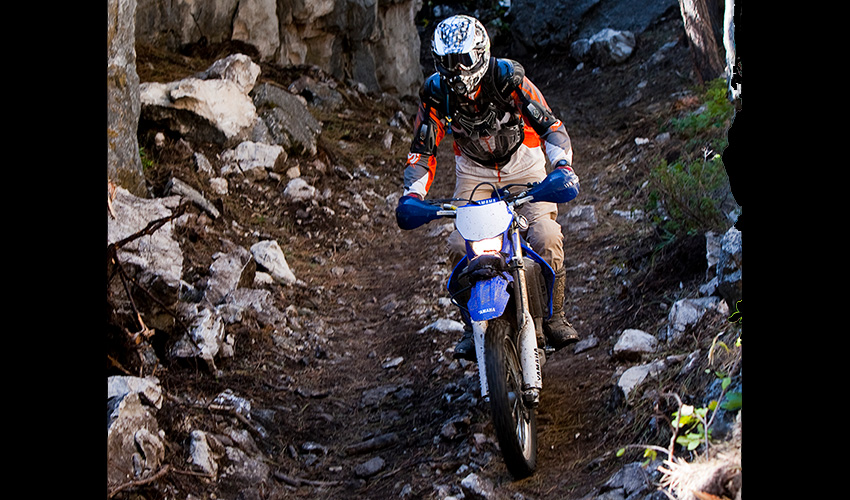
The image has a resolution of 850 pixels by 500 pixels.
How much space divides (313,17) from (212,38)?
201 centimetres

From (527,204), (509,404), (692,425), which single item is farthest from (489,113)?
(692,425)

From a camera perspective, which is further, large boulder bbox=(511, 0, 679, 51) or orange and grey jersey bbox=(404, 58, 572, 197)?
large boulder bbox=(511, 0, 679, 51)

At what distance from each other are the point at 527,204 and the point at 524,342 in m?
1.03

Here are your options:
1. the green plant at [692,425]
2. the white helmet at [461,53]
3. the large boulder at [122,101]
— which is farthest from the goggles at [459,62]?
the large boulder at [122,101]

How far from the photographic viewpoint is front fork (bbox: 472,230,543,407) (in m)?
3.85

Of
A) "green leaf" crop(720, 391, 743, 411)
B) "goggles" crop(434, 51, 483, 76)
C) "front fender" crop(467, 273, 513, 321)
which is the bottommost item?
"green leaf" crop(720, 391, 743, 411)

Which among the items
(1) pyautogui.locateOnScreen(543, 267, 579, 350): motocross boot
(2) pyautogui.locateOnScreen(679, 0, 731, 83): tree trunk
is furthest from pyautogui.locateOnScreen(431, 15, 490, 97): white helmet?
(2) pyautogui.locateOnScreen(679, 0, 731, 83): tree trunk

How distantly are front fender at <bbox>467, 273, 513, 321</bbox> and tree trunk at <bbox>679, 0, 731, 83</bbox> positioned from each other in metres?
7.92

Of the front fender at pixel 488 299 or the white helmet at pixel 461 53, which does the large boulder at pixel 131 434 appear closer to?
the front fender at pixel 488 299

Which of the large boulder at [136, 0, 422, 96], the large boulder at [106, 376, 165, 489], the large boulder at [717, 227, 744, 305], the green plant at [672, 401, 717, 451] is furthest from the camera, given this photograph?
the large boulder at [136, 0, 422, 96]

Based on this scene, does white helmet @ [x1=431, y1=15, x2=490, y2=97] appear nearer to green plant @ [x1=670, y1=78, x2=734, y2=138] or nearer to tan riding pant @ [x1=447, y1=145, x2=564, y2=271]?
tan riding pant @ [x1=447, y1=145, x2=564, y2=271]

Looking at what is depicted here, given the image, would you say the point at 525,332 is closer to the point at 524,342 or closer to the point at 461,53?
the point at 524,342

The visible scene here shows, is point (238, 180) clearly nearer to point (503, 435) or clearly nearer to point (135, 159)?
point (135, 159)

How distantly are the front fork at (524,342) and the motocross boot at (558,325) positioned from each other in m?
0.49
